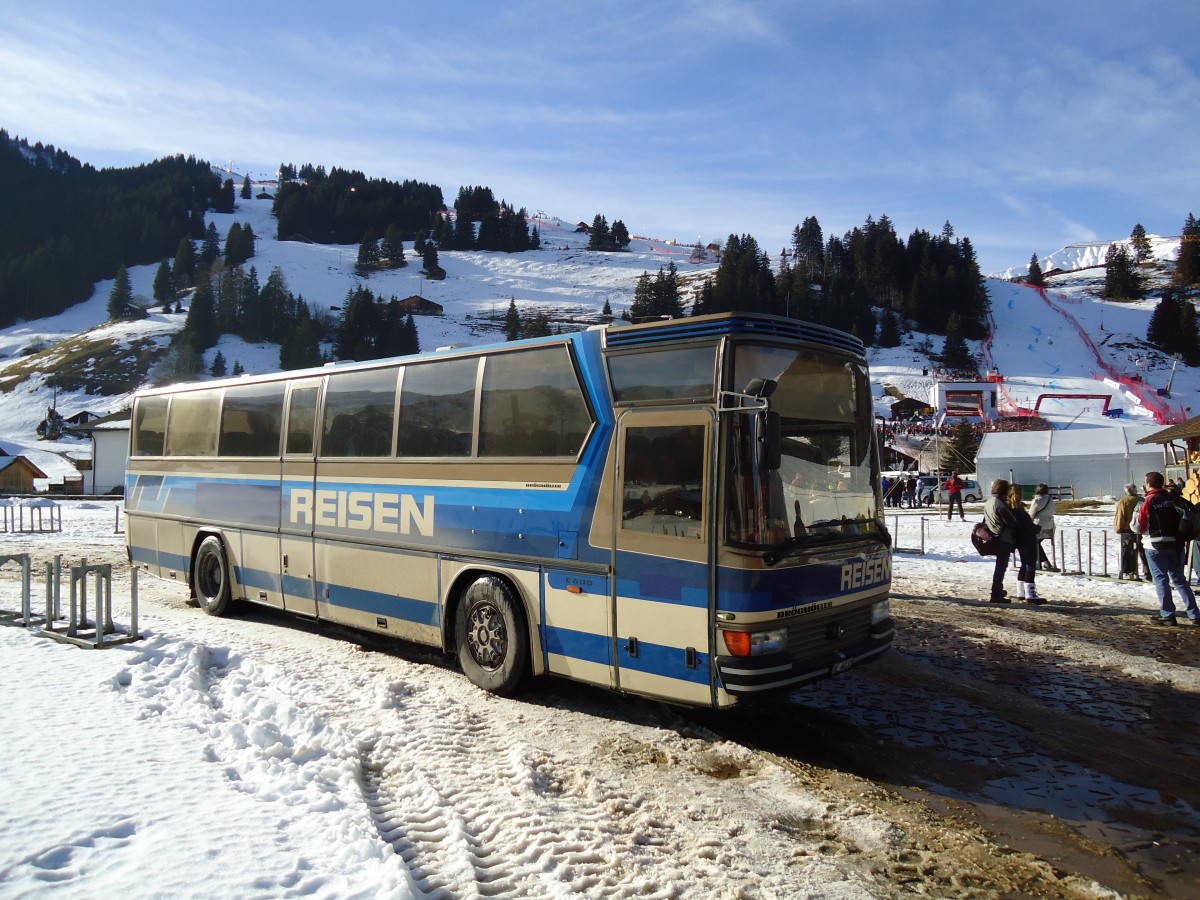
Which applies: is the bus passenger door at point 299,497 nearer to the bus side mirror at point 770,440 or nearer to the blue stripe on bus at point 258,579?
the blue stripe on bus at point 258,579

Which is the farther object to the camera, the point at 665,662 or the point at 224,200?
the point at 224,200

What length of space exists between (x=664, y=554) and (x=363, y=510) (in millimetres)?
4261

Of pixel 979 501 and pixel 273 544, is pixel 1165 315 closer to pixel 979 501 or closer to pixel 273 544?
pixel 979 501

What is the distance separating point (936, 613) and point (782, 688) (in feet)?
23.1

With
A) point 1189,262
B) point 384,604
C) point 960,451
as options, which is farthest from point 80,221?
point 1189,262

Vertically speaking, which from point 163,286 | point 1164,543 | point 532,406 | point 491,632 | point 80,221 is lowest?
point 491,632

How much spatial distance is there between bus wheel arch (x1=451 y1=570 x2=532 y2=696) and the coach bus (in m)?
0.02

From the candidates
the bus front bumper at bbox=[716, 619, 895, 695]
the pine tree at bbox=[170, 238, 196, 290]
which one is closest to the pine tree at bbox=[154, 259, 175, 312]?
the pine tree at bbox=[170, 238, 196, 290]

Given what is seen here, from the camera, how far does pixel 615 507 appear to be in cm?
633

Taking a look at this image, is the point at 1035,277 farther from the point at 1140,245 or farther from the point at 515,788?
the point at 515,788

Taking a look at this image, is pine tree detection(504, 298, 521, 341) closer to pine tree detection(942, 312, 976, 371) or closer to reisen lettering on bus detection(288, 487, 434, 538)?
pine tree detection(942, 312, 976, 371)

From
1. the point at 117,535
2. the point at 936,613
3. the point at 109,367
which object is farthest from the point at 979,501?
the point at 109,367

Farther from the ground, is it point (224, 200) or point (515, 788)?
point (224, 200)

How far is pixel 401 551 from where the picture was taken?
8312mm
